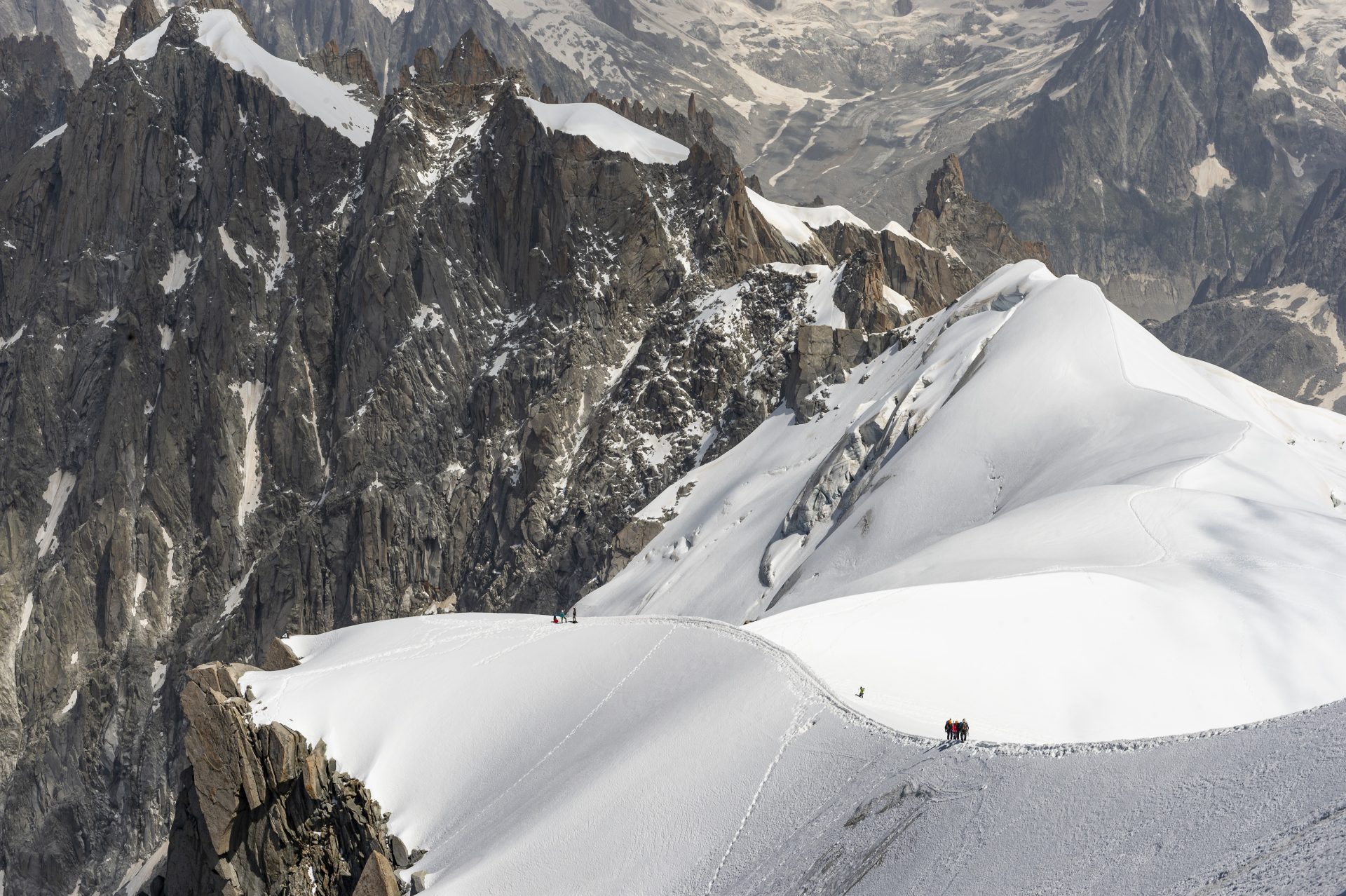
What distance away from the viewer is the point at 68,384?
7687 inches

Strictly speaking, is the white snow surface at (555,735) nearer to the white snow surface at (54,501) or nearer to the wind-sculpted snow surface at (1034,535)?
the wind-sculpted snow surface at (1034,535)

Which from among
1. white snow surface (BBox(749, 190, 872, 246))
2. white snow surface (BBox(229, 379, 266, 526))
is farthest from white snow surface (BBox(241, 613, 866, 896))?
white snow surface (BBox(749, 190, 872, 246))

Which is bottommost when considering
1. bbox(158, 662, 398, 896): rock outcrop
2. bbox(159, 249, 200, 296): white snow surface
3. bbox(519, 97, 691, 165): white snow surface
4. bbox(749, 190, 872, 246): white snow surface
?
bbox(158, 662, 398, 896): rock outcrop

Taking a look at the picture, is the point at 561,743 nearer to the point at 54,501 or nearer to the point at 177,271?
the point at 54,501

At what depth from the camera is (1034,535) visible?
2904 inches

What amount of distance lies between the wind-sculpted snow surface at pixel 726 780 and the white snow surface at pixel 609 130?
4119 inches

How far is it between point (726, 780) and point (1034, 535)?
28.6 m

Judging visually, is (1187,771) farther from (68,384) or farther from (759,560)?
(68,384)

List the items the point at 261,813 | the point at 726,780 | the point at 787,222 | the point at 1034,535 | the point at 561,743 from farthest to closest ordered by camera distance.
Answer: the point at 787,222
the point at 1034,535
the point at 261,813
the point at 561,743
the point at 726,780

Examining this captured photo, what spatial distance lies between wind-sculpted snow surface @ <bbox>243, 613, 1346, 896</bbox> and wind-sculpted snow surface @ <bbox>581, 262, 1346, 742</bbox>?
4.61m

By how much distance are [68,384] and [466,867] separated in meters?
160

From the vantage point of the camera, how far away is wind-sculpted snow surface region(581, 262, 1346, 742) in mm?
57156

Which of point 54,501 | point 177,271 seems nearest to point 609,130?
point 177,271

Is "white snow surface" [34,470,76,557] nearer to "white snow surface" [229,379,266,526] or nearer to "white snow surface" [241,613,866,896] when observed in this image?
"white snow surface" [229,379,266,526]
